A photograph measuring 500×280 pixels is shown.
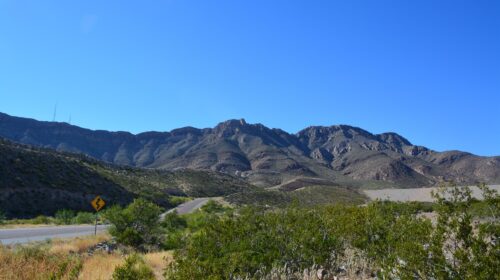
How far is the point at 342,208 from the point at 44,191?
3929 centimetres

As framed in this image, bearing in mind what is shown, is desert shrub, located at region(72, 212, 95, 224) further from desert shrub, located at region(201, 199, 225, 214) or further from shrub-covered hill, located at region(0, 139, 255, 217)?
desert shrub, located at region(201, 199, 225, 214)

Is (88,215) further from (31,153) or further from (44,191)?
(31,153)

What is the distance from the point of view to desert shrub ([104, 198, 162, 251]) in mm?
22219

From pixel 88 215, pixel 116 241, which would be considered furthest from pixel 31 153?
pixel 116 241

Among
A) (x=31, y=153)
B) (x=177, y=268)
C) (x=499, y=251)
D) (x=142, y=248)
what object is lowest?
(x=142, y=248)

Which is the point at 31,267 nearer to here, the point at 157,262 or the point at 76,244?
the point at 157,262

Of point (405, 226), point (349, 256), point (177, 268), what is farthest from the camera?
point (349, 256)

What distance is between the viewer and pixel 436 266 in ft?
23.7

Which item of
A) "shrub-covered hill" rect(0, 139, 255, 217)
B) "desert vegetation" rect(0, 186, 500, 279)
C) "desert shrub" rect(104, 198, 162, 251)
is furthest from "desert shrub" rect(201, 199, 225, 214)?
"desert vegetation" rect(0, 186, 500, 279)

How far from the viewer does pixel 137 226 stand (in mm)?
23500

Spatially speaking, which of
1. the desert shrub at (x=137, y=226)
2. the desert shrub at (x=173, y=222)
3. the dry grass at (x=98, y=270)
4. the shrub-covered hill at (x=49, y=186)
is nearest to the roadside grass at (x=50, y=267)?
the dry grass at (x=98, y=270)

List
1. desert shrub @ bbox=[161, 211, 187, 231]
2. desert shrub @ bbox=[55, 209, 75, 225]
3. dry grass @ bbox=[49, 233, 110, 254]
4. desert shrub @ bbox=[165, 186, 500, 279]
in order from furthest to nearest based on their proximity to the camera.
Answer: desert shrub @ bbox=[55, 209, 75, 225], desert shrub @ bbox=[161, 211, 187, 231], dry grass @ bbox=[49, 233, 110, 254], desert shrub @ bbox=[165, 186, 500, 279]

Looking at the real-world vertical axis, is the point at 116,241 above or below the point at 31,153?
below

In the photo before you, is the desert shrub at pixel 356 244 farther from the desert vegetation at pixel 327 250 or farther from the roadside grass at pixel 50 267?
the roadside grass at pixel 50 267
